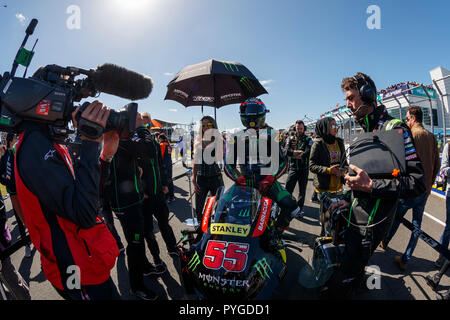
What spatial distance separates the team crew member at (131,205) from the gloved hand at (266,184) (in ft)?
4.87

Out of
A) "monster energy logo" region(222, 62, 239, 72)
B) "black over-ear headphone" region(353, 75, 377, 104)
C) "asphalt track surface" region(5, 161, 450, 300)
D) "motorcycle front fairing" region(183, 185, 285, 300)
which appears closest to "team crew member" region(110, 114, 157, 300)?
"asphalt track surface" region(5, 161, 450, 300)

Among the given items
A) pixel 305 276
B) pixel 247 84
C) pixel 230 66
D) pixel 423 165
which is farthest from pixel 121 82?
pixel 423 165

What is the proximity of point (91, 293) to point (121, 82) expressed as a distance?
4.33 feet

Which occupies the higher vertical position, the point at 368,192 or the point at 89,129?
the point at 89,129

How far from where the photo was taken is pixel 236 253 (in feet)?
5.63

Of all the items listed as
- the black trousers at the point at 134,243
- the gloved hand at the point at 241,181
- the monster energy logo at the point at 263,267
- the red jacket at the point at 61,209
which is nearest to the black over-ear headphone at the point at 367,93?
the gloved hand at the point at 241,181

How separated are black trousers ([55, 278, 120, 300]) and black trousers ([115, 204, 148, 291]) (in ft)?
3.45

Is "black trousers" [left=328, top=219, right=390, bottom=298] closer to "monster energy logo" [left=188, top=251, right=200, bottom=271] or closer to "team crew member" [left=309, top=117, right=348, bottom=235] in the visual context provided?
"monster energy logo" [left=188, top=251, right=200, bottom=271]

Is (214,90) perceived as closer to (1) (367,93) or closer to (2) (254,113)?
(2) (254,113)

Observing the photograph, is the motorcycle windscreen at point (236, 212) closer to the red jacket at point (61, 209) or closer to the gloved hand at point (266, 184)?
the gloved hand at point (266, 184)

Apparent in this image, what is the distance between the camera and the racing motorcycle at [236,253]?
159 centimetres

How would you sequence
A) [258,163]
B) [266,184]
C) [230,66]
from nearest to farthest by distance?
[266,184] < [258,163] < [230,66]

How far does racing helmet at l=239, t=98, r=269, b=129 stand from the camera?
2992 millimetres
